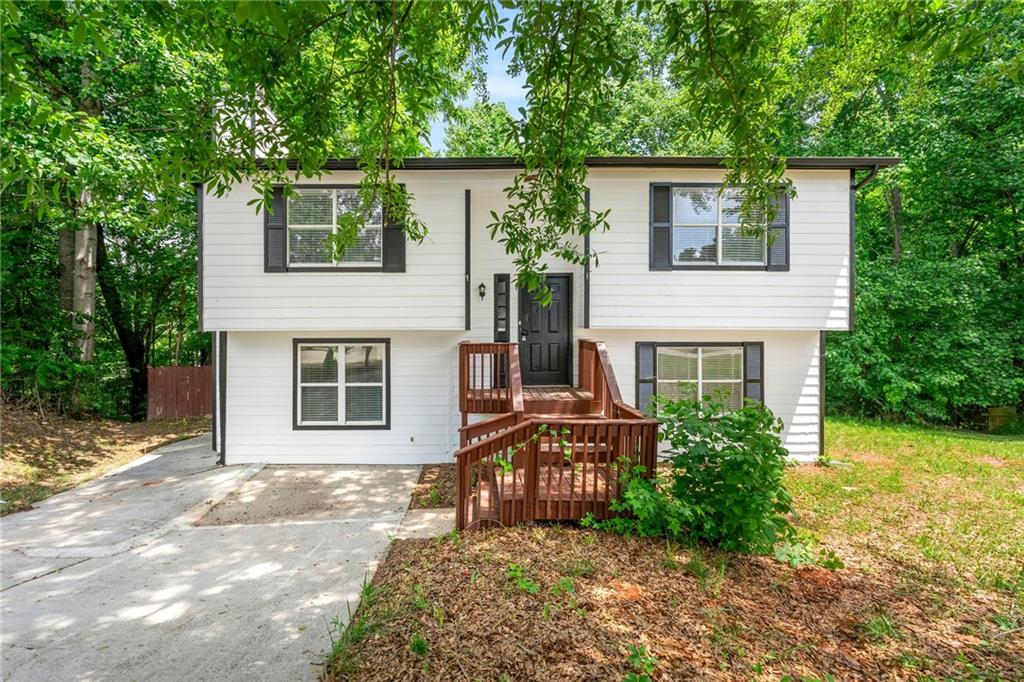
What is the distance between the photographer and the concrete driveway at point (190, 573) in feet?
9.87

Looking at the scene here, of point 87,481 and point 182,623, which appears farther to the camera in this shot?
point 87,481

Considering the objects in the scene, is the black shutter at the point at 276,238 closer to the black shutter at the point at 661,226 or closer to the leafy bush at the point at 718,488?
the black shutter at the point at 661,226

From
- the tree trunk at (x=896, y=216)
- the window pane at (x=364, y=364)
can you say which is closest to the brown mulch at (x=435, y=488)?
the window pane at (x=364, y=364)

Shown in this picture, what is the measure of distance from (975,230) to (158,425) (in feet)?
76.8

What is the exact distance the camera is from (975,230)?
12.9 meters

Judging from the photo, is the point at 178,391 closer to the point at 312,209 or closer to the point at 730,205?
the point at 312,209

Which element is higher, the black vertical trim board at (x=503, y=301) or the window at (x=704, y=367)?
the black vertical trim board at (x=503, y=301)

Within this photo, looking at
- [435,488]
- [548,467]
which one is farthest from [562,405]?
[435,488]

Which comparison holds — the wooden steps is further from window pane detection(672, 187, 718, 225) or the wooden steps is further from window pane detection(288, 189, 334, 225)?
window pane detection(288, 189, 334, 225)

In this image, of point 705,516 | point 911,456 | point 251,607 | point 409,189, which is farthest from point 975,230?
point 251,607

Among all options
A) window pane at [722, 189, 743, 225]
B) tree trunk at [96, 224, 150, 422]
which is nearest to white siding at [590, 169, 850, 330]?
window pane at [722, 189, 743, 225]

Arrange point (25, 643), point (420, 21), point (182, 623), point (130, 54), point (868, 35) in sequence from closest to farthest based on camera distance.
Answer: point (25, 643), point (182, 623), point (420, 21), point (868, 35), point (130, 54)

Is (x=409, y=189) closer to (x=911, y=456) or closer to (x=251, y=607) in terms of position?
(x=251, y=607)

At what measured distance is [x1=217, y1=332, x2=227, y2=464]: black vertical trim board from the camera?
7594mm
